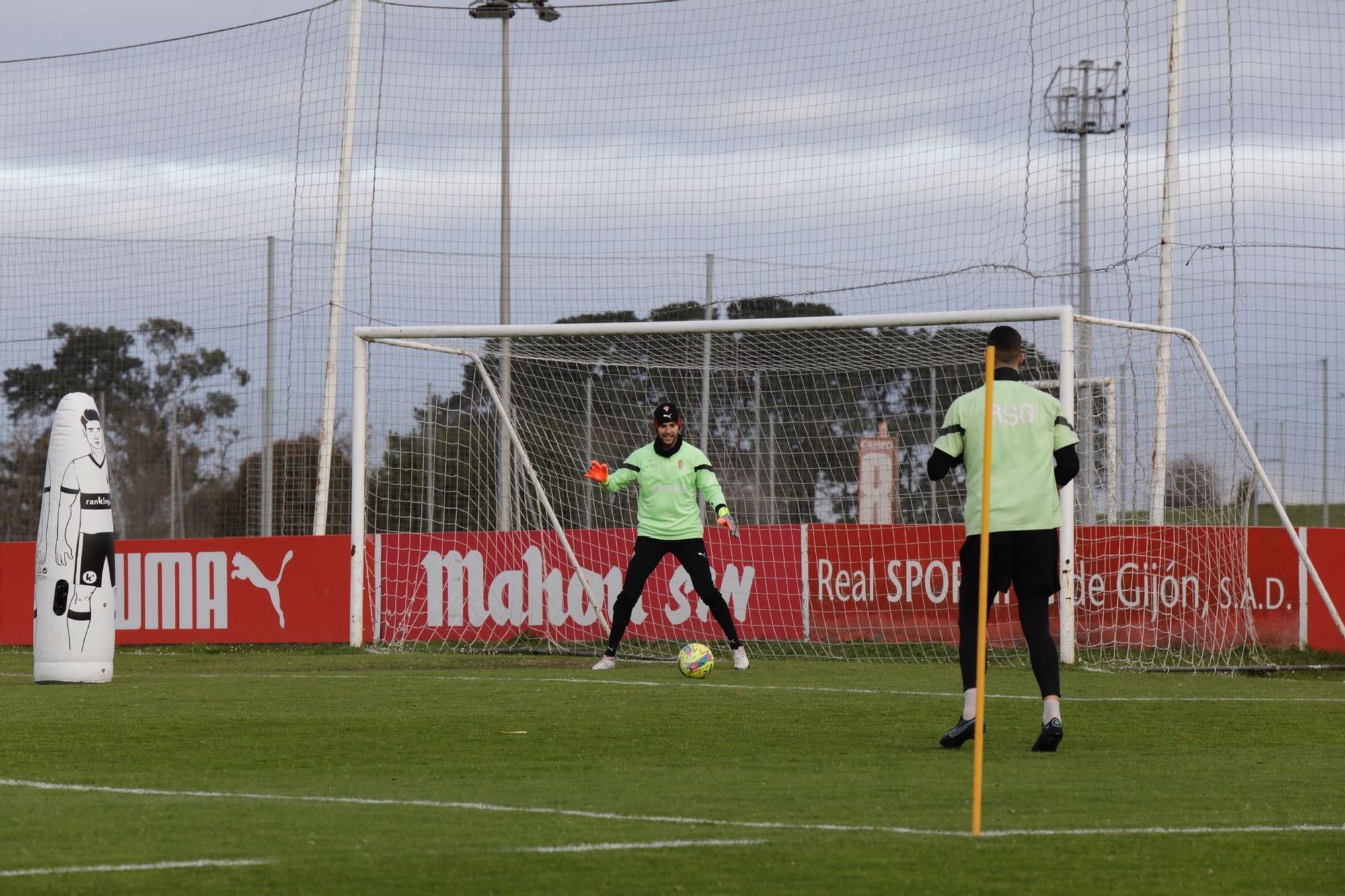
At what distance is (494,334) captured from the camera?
14977mm

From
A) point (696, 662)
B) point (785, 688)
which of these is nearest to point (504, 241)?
point (696, 662)

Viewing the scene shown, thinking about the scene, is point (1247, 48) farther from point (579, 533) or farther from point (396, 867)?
point (396, 867)

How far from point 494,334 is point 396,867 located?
10795mm

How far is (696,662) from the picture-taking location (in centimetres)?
1116

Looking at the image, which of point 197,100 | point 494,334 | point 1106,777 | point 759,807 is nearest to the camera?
point 759,807

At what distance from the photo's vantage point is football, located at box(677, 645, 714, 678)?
36.6ft

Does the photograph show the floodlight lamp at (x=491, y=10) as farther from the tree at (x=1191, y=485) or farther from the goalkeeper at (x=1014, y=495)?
the goalkeeper at (x=1014, y=495)

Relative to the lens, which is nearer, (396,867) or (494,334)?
(396,867)

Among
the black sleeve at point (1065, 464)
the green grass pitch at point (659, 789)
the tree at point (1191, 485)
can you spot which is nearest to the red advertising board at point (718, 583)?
the tree at point (1191, 485)

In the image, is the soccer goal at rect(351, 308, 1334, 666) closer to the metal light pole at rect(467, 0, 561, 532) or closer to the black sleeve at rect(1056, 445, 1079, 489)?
the metal light pole at rect(467, 0, 561, 532)

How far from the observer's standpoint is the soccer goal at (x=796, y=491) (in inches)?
564

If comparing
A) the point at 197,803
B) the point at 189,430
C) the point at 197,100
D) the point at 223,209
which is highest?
the point at 197,100

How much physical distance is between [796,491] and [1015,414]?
1044 cm

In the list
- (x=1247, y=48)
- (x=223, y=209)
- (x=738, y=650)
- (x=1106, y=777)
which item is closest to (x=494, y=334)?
(x=738, y=650)
